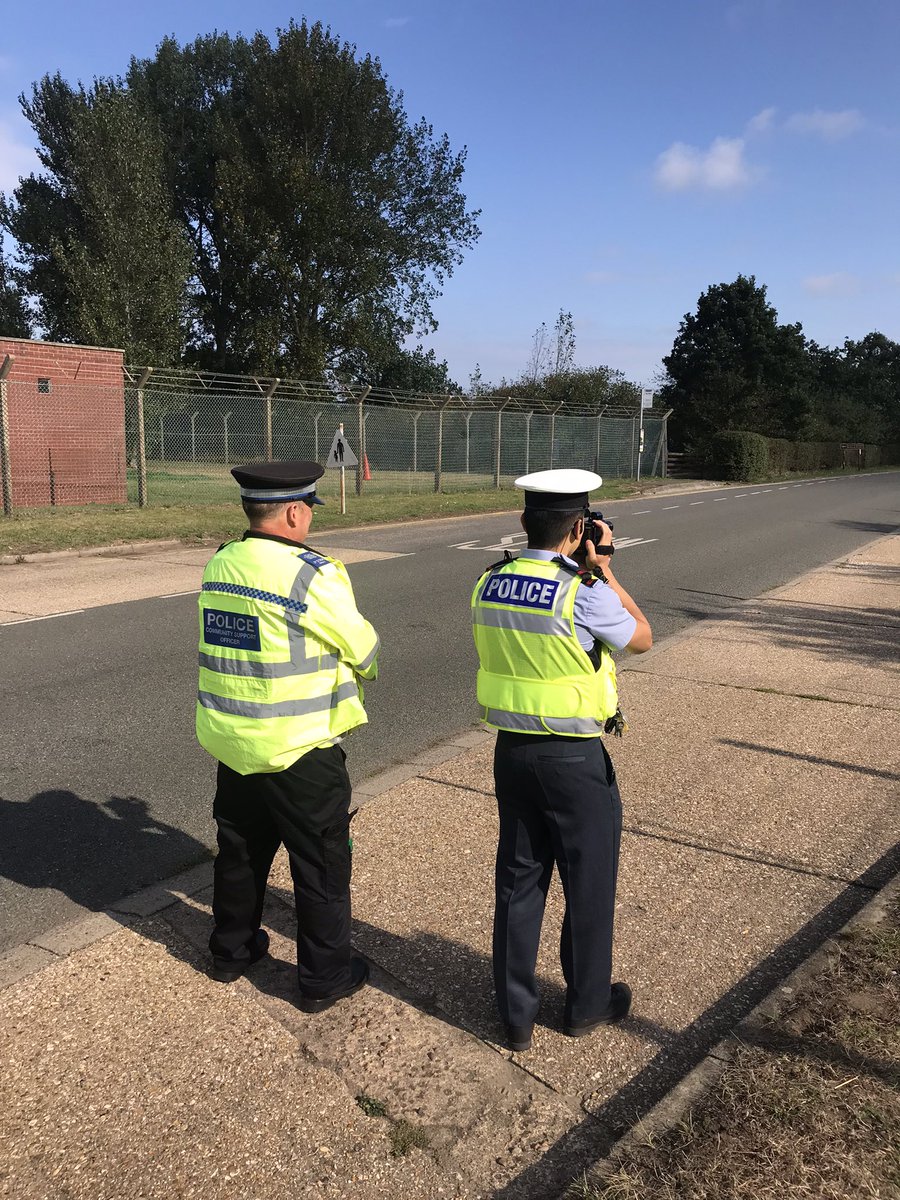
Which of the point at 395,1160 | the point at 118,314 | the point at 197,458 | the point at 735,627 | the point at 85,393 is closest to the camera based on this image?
the point at 395,1160

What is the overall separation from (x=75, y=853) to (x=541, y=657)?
2543 millimetres

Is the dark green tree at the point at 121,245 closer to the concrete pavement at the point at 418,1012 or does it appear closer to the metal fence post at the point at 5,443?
the metal fence post at the point at 5,443

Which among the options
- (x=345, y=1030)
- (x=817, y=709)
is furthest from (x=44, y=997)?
(x=817, y=709)

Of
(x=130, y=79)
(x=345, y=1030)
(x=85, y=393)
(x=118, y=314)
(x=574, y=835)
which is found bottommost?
(x=345, y=1030)

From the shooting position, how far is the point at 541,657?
2705 millimetres

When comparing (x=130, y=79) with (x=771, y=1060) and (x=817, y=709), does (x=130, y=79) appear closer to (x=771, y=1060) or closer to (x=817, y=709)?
(x=817, y=709)

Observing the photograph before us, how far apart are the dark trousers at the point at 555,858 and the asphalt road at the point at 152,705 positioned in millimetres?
1797

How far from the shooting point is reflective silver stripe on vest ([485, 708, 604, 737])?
8.84 ft

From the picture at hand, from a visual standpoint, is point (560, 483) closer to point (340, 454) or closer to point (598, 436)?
point (340, 454)

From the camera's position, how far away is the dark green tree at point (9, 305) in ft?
122

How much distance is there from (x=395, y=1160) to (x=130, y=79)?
50012 millimetres

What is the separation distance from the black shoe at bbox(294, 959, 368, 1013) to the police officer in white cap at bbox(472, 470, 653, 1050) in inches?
20.2

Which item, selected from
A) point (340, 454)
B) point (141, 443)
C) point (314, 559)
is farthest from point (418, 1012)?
point (141, 443)

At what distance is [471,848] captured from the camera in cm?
417
